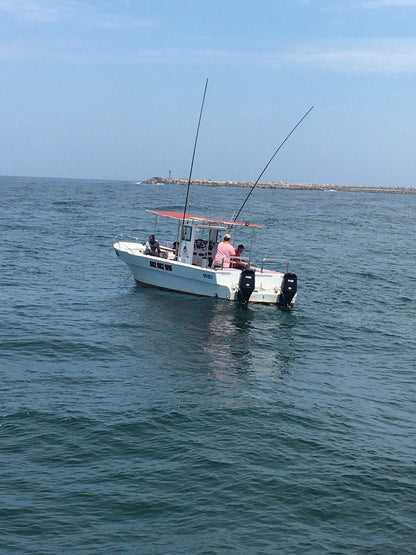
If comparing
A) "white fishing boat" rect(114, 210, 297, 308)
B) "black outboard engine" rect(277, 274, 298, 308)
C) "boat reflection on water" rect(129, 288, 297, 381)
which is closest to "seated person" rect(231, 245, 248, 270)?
"white fishing boat" rect(114, 210, 297, 308)

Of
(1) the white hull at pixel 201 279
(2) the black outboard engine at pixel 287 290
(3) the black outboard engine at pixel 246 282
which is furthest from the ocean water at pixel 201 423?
(3) the black outboard engine at pixel 246 282

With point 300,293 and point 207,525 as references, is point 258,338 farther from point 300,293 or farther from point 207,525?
point 207,525

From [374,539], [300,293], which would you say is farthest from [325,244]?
[374,539]

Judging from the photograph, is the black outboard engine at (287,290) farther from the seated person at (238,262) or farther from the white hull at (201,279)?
the seated person at (238,262)

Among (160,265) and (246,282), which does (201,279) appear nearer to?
(246,282)

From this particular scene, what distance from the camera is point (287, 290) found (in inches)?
858

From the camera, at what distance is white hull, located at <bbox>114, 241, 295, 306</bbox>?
22.0 metres

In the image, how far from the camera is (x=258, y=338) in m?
18.4

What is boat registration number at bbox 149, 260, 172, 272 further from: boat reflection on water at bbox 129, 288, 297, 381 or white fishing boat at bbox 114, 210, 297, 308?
boat reflection on water at bbox 129, 288, 297, 381

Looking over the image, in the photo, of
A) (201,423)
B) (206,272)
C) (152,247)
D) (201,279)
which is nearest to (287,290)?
(206,272)

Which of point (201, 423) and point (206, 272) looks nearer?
point (201, 423)

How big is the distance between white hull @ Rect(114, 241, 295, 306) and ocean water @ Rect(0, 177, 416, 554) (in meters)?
0.42

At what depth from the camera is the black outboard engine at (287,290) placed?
21.7 meters

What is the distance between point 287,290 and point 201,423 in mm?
10541
